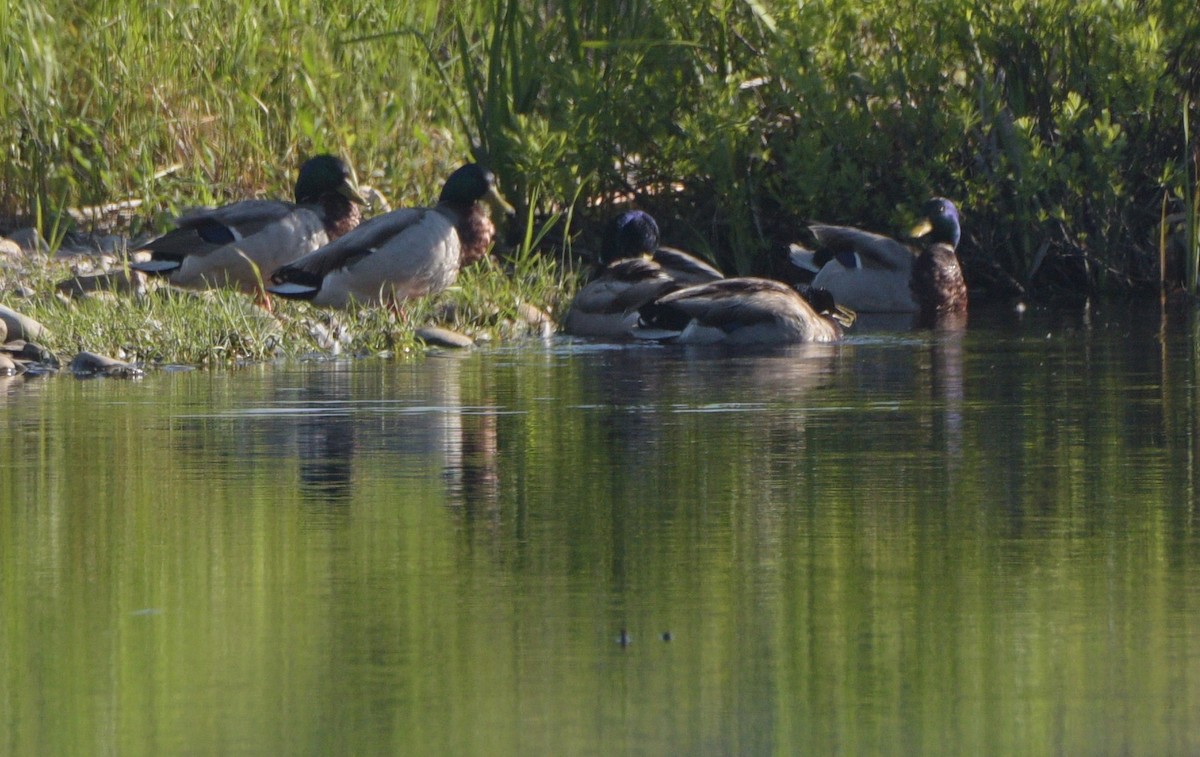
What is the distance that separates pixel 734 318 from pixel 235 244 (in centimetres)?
285

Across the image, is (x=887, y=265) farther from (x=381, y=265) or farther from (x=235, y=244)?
(x=235, y=244)

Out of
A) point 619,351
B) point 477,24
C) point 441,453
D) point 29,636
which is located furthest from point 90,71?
point 29,636

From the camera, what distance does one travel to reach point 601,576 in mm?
4598

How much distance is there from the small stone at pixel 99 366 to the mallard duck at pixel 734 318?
3.22 meters

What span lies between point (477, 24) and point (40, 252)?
3411 mm

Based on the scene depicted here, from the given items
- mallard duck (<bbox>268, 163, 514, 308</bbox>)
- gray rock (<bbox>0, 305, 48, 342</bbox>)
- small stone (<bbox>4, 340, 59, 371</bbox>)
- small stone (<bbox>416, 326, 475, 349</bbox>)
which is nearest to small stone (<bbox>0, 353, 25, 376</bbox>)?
small stone (<bbox>4, 340, 59, 371</bbox>)

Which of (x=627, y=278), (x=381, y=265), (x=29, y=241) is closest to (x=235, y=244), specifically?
(x=381, y=265)

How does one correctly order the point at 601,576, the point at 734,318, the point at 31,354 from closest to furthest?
the point at 601,576 → the point at 31,354 → the point at 734,318

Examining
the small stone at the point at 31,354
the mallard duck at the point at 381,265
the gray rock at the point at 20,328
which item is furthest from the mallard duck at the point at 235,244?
the small stone at the point at 31,354

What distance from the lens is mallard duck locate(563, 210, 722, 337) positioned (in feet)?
40.9

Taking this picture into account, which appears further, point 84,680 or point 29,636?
point 29,636

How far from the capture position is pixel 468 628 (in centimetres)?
410

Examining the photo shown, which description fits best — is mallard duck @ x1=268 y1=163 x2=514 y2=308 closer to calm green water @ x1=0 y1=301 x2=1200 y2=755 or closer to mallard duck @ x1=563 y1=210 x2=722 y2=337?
mallard duck @ x1=563 y1=210 x2=722 y2=337

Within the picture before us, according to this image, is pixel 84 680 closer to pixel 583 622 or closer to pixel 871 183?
pixel 583 622
